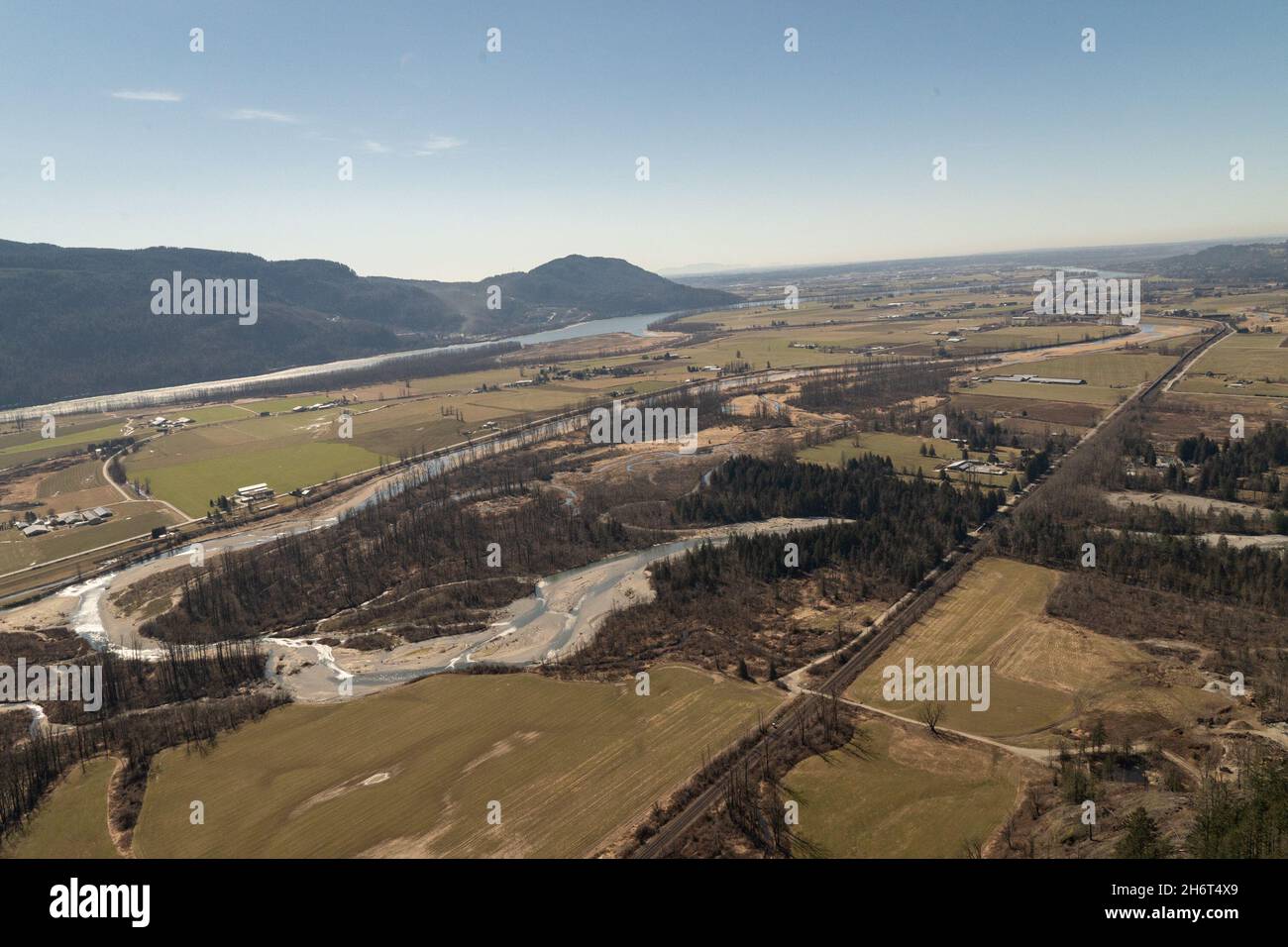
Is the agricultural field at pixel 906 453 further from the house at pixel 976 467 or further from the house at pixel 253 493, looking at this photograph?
the house at pixel 253 493

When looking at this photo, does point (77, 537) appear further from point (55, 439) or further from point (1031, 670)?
point (1031, 670)

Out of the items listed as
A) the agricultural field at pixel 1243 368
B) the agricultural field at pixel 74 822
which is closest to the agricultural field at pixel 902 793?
the agricultural field at pixel 74 822

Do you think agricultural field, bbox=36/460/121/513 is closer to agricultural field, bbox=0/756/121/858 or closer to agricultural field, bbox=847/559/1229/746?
agricultural field, bbox=0/756/121/858

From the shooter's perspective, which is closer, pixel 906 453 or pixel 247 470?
pixel 906 453

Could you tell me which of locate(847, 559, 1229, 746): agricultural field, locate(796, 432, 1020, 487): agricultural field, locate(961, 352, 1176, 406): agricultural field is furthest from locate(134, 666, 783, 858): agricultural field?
locate(961, 352, 1176, 406): agricultural field

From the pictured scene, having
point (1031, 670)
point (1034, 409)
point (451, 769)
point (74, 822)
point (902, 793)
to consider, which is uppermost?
point (1034, 409)

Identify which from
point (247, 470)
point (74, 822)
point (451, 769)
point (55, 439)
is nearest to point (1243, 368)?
point (451, 769)
